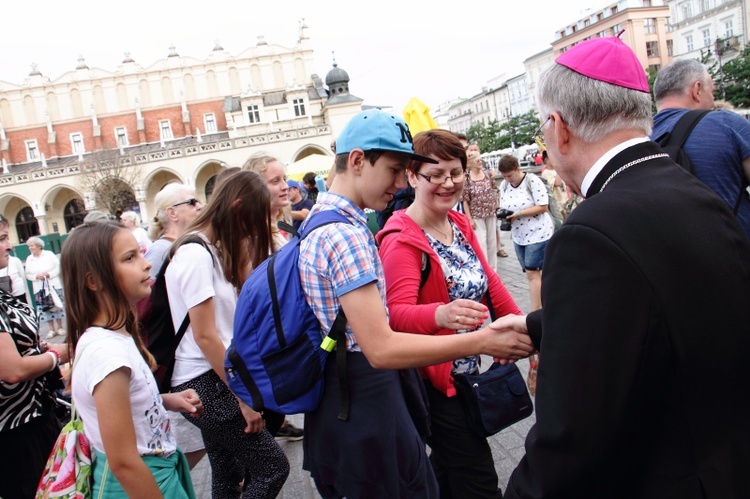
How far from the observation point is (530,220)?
21.6 feet

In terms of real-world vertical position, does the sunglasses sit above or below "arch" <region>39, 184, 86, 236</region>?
below

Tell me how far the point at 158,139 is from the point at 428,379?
6513 centimetres

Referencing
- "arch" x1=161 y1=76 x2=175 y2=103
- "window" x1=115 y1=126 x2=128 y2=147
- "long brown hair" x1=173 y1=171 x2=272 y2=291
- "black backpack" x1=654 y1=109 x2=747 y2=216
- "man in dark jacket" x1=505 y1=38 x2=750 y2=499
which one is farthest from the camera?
"arch" x1=161 y1=76 x2=175 y2=103

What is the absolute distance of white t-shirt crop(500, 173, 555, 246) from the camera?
6519mm

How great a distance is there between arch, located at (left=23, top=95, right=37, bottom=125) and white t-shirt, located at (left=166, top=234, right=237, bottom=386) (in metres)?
70.3

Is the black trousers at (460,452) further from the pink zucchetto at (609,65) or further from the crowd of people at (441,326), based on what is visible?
the pink zucchetto at (609,65)

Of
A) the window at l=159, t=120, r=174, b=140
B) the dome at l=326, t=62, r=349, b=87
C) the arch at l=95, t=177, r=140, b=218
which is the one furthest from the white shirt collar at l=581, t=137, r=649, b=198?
the window at l=159, t=120, r=174, b=140

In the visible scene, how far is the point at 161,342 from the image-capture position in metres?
2.80

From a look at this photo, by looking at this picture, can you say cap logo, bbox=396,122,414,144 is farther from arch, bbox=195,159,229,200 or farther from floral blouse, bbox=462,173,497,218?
arch, bbox=195,159,229,200

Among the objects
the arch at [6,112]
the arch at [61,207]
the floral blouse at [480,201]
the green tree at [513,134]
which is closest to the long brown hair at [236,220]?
the floral blouse at [480,201]

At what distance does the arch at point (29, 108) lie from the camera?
199ft

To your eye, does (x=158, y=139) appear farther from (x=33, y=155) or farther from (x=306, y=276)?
(x=306, y=276)

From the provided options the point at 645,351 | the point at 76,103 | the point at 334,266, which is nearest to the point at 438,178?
the point at 334,266

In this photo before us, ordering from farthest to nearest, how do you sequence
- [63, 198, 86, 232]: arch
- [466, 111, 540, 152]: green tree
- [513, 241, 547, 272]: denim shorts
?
[466, 111, 540, 152]: green tree → [63, 198, 86, 232]: arch → [513, 241, 547, 272]: denim shorts
